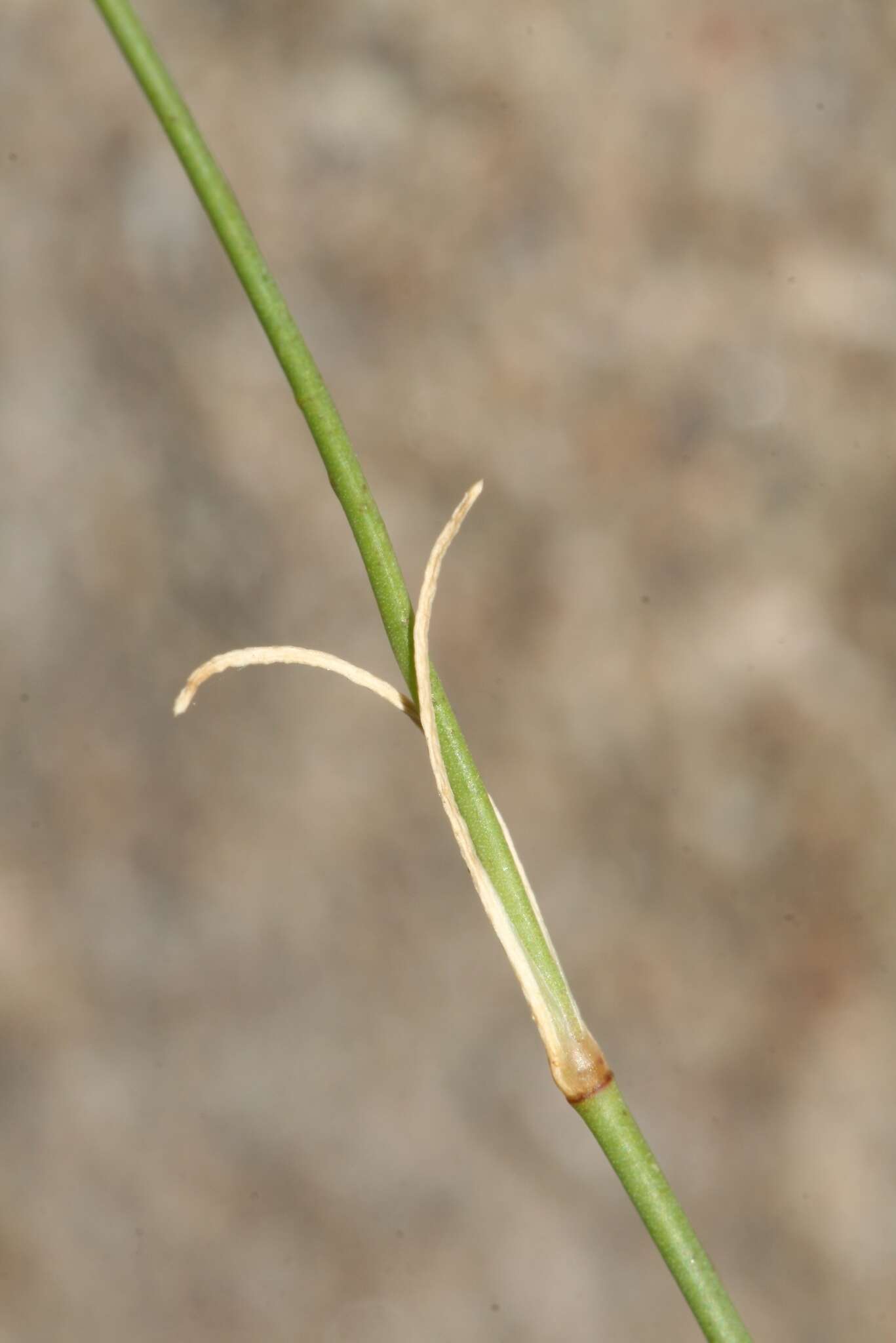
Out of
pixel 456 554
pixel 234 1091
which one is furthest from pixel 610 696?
pixel 234 1091

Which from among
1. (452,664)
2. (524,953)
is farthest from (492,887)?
(452,664)

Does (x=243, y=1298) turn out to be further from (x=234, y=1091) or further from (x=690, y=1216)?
(x=690, y=1216)

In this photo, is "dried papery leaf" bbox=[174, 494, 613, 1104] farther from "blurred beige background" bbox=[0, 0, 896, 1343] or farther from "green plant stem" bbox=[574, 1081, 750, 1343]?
"blurred beige background" bbox=[0, 0, 896, 1343]

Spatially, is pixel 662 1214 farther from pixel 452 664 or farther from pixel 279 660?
pixel 452 664

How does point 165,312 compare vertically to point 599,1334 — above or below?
above

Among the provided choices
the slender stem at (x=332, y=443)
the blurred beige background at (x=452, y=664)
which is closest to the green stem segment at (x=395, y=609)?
the slender stem at (x=332, y=443)

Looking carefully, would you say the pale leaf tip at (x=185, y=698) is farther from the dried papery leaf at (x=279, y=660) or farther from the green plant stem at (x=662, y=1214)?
the green plant stem at (x=662, y=1214)

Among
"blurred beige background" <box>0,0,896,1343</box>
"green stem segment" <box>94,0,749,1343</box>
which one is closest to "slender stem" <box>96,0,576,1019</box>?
"green stem segment" <box>94,0,749,1343</box>
